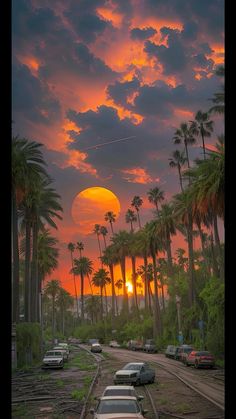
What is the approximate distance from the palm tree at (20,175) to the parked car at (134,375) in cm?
2090

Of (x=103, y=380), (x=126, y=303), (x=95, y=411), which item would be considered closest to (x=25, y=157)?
(x=103, y=380)

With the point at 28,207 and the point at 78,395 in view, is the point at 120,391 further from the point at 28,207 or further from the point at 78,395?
the point at 28,207

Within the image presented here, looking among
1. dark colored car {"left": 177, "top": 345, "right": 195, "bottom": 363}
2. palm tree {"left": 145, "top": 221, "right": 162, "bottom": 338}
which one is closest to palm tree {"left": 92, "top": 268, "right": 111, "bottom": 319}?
palm tree {"left": 145, "top": 221, "right": 162, "bottom": 338}

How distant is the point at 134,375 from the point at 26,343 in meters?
22.8

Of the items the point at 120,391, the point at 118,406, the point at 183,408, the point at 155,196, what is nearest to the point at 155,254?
the point at 155,196

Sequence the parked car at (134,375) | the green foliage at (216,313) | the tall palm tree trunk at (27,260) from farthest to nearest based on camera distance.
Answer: the tall palm tree trunk at (27,260) → the green foliage at (216,313) → the parked car at (134,375)

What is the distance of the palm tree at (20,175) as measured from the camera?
53.0m

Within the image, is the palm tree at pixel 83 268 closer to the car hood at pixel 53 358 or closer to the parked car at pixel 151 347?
the parked car at pixel 151 347

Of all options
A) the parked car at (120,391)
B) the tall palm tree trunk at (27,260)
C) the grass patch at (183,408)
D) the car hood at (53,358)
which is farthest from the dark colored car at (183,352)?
the parked car at (120,391)

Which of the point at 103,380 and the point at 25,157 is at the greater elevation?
the point at 25,157

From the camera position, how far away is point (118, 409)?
17.3m
